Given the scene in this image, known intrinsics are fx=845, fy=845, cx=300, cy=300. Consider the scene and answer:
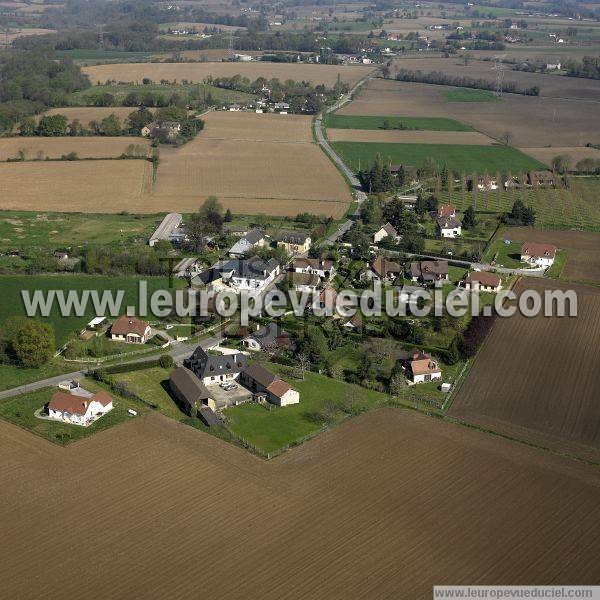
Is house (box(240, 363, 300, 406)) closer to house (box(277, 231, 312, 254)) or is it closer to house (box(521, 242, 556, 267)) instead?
house (box(277, 231, 312, 254))

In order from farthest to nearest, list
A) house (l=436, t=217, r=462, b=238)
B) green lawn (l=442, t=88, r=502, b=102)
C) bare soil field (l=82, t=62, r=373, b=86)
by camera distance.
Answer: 1. bare soil field (l=82, t=62, r=373, b=86)
2. green lawn (l=442, t=88, r=502, b=102)
3. house (l=436, t=217, r=462, b=238)

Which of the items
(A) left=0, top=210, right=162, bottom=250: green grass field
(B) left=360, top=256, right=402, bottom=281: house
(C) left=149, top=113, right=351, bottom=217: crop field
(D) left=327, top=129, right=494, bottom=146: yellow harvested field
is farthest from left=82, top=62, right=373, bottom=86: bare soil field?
(B) left=360, top=256, right=402, bottom=281: house

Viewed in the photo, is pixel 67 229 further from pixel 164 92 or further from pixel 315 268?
pixel 164 92

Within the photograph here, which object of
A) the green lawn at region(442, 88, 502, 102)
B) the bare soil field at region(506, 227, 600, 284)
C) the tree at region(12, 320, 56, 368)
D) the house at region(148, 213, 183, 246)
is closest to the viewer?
the tree at region(12, 320, 56, 368)

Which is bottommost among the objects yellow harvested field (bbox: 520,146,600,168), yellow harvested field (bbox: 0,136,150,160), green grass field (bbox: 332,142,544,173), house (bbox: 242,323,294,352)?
yellow harvested field (bbox: 520,146,600,168)

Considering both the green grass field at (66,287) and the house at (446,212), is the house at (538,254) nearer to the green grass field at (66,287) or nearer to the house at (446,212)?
the house at (446,212)

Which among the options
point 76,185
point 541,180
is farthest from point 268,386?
point 541,180

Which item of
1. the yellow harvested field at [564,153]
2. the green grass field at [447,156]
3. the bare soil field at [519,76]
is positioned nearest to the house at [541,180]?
the green grass field at [447,156]
